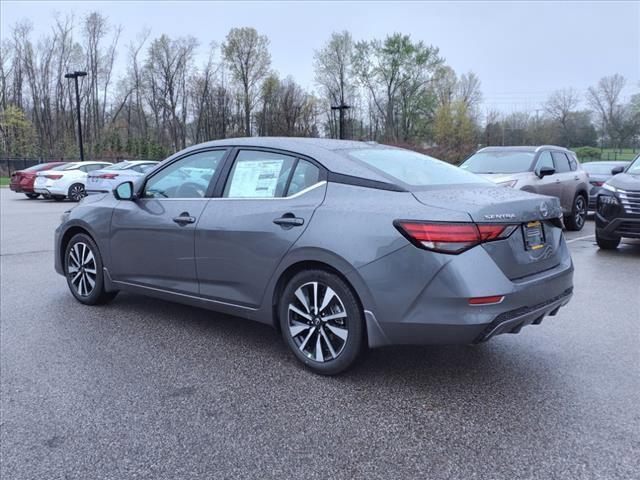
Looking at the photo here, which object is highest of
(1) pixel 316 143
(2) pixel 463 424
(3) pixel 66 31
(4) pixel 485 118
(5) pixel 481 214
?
(3) pixel 66 31

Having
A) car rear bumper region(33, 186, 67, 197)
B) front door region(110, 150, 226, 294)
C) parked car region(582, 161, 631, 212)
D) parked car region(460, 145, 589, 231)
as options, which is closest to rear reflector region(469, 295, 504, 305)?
front door region(110, 150, 226, 294)

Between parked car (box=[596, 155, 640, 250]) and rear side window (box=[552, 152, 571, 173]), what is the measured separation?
243 cm

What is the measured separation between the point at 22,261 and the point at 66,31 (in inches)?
2275

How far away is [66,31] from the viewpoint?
56719 millimetres

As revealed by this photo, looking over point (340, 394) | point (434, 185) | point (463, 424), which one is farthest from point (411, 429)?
point (434, 185)

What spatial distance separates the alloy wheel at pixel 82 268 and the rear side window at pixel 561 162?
9.14 m

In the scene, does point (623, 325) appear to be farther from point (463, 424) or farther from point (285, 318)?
point (285, 318)

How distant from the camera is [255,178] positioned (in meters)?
4.11

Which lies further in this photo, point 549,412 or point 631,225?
point 631,225

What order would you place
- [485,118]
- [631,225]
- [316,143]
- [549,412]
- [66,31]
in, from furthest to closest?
[485,118], [66,31], [631,225], [316,143], [549,412]

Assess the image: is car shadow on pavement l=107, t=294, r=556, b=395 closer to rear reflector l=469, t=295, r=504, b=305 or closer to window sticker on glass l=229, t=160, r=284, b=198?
rear reflector l=469, t=295, r=504, b=305

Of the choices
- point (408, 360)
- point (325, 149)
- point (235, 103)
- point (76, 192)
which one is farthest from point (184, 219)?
point (235, 103)

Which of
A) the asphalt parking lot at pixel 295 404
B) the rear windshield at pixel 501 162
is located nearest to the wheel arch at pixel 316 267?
the asphalt parking lot at pixel 295 404

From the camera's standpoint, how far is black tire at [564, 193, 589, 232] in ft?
37.7
